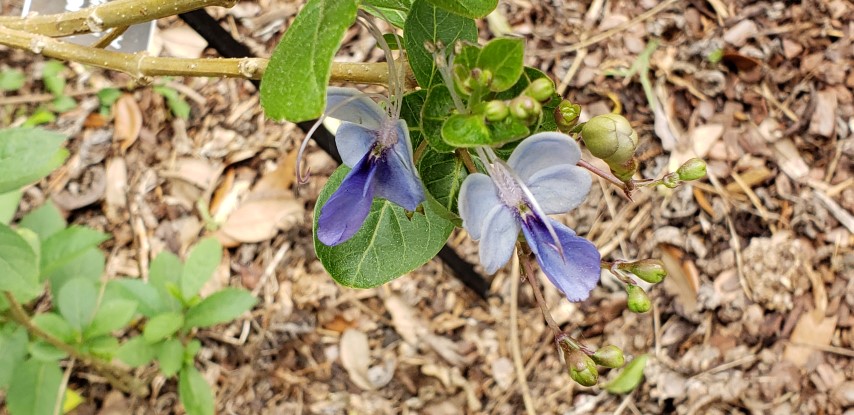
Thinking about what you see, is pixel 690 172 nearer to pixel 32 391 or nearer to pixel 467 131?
pixel 467 131

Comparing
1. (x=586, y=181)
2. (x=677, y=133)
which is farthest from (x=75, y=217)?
(x=586, y=181)

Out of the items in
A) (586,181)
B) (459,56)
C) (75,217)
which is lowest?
(75,217)

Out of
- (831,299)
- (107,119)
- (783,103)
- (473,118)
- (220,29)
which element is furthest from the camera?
(107,119)

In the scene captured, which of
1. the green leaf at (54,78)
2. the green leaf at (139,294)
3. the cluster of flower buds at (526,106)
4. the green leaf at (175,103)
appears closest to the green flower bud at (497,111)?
the cluster of flower buds at (526,106)

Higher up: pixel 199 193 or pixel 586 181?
pixel 586 181

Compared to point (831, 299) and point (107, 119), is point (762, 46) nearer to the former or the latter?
point (831, 299)

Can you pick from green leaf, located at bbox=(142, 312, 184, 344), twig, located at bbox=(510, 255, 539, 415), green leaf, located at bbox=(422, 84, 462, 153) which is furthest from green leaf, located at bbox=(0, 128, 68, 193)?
twig, located at bbox=(510, 255, 539, 415)

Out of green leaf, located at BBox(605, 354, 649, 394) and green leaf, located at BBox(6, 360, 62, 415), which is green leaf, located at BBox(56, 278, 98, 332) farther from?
green leaf, located at BBox(605, 354, 649, 394)

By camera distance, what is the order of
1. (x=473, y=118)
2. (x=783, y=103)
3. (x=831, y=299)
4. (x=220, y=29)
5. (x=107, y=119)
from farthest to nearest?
(x=107, y=119) < (x=783, y=103) < (x=831, y=299) < (x=220, y=29) < (x=473, y=118)

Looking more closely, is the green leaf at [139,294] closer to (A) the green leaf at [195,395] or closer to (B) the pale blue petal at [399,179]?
(A) the green leaf at [195,395]
